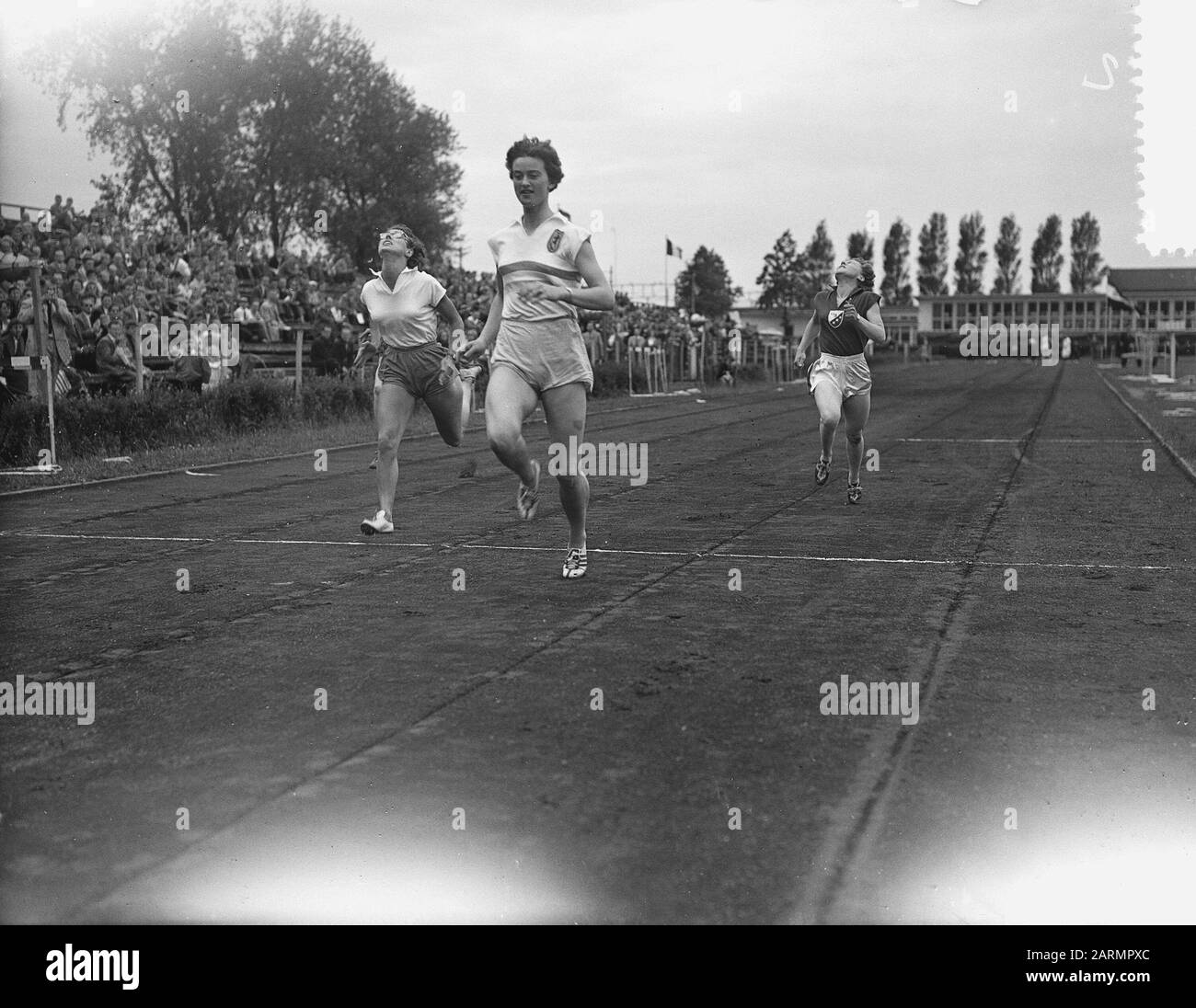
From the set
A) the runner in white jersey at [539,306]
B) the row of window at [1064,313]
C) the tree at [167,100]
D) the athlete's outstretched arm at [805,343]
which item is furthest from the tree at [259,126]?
the row of window at [1064,313]

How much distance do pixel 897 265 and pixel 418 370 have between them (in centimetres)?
15794

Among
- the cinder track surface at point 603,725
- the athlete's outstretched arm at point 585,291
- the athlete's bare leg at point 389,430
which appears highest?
the athlete's outstretched arm at point 585,291

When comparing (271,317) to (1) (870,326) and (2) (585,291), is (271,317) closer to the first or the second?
(1) (870,326)

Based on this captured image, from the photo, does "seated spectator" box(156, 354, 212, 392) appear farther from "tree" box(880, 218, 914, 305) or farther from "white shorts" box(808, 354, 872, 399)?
"tree" box(880, 218, 914, 305)

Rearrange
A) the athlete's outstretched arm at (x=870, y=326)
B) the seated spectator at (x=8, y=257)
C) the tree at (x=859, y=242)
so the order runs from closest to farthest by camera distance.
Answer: the athlete's outstretched arm at (x=870, y=326)
the seated spectator at (x=8, y=257)
the tree at (x=859, y=242)

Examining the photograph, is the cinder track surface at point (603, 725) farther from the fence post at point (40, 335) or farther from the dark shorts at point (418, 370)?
the fence post at point (40, 335)

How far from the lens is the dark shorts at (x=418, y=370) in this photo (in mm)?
9852

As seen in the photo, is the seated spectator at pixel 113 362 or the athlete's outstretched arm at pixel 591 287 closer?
the athlete's outstretched arm at pixel 591 287

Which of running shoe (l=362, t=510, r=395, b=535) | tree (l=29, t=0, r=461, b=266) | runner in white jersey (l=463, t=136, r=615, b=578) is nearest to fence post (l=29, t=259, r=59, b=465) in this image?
running shoe (l=362, t=510, r=395, b=535)

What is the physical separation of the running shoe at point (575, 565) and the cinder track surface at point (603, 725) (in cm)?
13

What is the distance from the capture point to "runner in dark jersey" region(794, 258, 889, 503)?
12102mm

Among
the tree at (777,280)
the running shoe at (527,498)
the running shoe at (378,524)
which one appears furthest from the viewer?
the tree at (777,280)

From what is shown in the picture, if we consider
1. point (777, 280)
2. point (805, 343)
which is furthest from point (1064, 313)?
point (805, 343)

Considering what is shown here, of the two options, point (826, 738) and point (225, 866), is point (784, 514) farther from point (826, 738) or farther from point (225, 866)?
point (225, 866)
